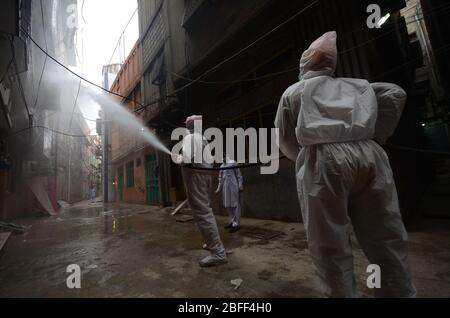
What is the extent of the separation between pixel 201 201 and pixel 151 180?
31.4 feet

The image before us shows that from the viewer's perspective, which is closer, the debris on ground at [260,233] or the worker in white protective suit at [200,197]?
the worker in white protective suit at [200,197]

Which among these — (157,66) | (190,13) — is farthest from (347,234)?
(157,66)

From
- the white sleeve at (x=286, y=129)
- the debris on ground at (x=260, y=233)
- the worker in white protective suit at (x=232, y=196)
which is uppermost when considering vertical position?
the white sleeve at (x=286, y=129)

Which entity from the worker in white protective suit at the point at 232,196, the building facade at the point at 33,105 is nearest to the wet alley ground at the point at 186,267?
the worker in white protective suit at the point at 232,196

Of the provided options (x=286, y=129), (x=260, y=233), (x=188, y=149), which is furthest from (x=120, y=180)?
(x=286, y=129)

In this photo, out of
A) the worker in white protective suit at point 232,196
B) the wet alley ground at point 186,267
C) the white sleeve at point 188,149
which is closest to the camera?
the wet alley ground at point 186,267

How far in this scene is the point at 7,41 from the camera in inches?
178

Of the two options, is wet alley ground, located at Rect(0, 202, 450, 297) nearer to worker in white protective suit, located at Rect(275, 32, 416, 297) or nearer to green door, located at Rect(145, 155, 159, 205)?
worker in white protective suit, located at Rect(275, 32, 416, 297)

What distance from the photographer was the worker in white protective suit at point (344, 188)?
50.0 inches

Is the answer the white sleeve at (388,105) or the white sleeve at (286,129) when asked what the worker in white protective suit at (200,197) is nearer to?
the white sleeve at (286,129)

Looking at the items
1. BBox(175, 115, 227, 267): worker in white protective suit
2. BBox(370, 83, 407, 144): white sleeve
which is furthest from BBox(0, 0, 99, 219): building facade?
BBox(370, 83, 407, 144): white sleeve

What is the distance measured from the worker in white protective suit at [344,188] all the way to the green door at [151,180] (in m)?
10.3

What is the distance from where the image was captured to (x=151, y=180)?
38.3ft
